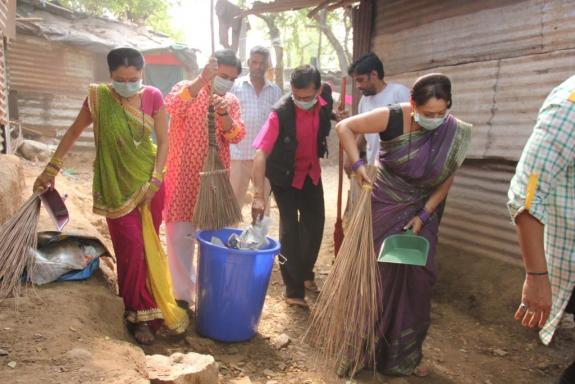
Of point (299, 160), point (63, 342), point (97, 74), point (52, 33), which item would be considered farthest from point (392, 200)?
point (97, 74)

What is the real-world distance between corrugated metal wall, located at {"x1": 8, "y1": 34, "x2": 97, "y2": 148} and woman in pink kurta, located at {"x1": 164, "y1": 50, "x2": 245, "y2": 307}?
9785mm

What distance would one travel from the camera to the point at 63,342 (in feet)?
6.93

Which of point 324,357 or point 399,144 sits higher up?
point 399,144

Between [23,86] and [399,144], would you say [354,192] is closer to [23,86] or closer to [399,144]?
[399,144]

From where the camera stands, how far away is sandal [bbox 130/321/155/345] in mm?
2855

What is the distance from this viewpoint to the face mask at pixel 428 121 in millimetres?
2596

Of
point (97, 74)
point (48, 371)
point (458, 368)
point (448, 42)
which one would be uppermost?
point (97, 74)

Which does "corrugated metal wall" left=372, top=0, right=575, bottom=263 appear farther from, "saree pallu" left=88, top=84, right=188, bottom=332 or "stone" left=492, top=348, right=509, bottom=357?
"saree pallu" left=88, top=84, right=188, bottom=332

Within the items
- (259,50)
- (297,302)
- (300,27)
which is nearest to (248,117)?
(259,50)

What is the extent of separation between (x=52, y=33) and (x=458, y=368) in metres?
12.1

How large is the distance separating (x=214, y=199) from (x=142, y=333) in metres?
0.97

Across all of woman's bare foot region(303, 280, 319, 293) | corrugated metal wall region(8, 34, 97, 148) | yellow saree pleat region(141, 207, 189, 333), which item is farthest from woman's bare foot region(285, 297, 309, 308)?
corrugated metal wall region(8, 34, 97, 148)

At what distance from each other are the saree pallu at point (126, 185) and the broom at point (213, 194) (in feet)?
1.20

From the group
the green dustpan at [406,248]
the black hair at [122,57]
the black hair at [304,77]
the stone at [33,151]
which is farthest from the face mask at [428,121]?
the stone at [33,151]
